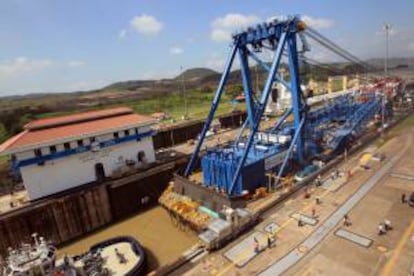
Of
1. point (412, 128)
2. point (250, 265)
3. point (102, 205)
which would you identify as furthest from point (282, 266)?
point (412, 128)

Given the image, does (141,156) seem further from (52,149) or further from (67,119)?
(52,149)

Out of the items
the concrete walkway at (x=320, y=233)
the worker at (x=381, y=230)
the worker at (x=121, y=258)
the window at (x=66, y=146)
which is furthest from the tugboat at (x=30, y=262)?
the worker at (x=381, y=230)

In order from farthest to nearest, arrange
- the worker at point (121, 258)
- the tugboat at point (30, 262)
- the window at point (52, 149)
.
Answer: the window at point (52, 149) < the worker at point (121, 258) < the tugboat at point (30, 262)

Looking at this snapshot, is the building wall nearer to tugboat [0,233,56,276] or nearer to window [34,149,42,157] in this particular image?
window [34,149,42,157]

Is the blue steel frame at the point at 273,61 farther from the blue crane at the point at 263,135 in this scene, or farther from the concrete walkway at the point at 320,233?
the concrete walkway at the point at 320,233

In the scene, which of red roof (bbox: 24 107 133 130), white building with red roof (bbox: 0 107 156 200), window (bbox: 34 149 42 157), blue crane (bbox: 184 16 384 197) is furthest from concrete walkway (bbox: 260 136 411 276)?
red roof (bbox: 24 107 133 130)

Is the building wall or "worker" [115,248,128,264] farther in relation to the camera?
the building wall
